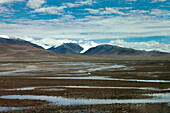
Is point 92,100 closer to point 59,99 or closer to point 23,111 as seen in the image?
point 59,99

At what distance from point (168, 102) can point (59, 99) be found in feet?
38.9

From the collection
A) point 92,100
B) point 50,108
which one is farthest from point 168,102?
point 50,108

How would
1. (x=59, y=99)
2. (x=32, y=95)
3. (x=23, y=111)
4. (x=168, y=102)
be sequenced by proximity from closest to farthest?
(x=23, y=111), (x=168, y=102), (x=59, y=99), (x=32, y=95)

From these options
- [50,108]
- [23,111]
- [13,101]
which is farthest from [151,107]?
[13,101]

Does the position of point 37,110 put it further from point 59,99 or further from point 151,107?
point 151,107

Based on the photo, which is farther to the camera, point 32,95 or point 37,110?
point 32,95

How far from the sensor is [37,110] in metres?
20.3

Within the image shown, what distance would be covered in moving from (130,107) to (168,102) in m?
4.90

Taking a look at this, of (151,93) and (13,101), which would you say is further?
(151,93)

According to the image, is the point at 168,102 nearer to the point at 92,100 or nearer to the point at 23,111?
the point at 92,100

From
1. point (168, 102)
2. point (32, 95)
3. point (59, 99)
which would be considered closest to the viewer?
point (168, 102)

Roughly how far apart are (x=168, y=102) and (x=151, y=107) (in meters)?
3.31

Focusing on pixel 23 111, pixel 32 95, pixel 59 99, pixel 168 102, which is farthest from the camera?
pixel 32 95

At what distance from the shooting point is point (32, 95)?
28.3m
